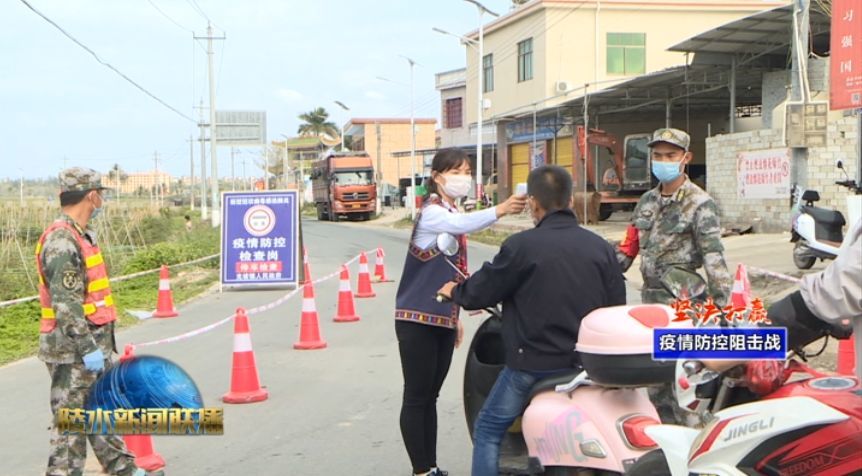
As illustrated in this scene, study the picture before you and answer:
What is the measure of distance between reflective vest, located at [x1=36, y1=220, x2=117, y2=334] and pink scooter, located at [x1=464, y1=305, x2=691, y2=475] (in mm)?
2494

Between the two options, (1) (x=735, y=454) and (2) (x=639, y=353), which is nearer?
(1) (x=735, y=454)

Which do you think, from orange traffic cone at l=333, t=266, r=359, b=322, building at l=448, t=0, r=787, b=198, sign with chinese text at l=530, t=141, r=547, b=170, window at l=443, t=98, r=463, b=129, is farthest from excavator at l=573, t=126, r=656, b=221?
window at l=443, t=98, r=463, b=129

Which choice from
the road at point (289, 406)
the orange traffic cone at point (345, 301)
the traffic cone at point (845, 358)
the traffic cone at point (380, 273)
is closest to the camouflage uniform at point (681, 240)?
the road at point (289, 406)

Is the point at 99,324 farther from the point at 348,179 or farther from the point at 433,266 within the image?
the point at 348,179

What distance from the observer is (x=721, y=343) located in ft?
8.54

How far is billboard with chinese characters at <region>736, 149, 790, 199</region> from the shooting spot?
19641 millimetres

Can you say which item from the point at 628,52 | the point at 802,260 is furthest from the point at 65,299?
the point at 628,52

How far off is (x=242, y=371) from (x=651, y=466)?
503cm

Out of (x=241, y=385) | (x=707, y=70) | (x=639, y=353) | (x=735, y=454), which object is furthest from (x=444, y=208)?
(x=707, y=70)

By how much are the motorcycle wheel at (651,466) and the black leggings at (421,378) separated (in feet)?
5.84

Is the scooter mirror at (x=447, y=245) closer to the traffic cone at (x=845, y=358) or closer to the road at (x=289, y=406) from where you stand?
the road at (x=289, y=406)

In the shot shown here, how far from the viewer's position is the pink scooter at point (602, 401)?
3.27m

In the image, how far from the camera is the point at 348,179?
47.7 meters

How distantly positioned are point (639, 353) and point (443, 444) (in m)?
3.04
